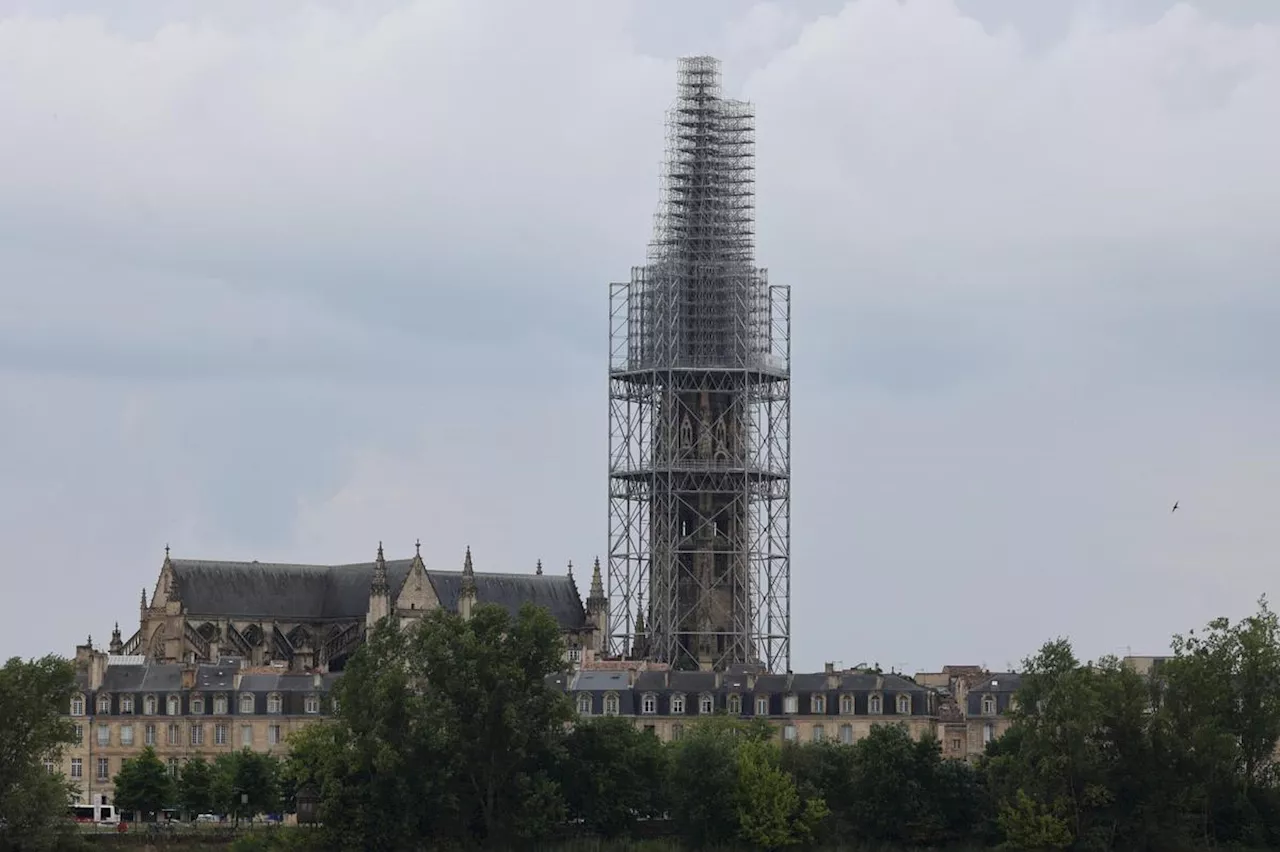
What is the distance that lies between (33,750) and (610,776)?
1741 centimetres

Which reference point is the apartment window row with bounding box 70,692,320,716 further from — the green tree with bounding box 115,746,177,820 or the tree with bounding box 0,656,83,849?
the tree with bounding box 0,656,83,849

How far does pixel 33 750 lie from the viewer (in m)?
102

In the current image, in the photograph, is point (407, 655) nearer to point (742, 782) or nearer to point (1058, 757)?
point (742, 782)

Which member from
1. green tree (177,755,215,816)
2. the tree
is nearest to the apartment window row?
green tree (177,755,215,816)

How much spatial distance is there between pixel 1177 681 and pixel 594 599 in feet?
156

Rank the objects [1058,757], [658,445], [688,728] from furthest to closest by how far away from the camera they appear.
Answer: [658,445] < [688,728] < [1058,757]

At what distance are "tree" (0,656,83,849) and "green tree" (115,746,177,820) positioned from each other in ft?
39.7

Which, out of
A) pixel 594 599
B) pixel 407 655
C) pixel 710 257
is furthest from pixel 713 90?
pixel 407 655

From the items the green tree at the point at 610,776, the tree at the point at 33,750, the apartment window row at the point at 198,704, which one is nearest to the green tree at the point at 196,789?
the tree at the point at 33,750

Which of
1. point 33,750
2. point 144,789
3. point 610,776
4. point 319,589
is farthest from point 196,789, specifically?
A: point 319,589

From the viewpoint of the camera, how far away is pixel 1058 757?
100938mm

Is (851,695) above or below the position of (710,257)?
below

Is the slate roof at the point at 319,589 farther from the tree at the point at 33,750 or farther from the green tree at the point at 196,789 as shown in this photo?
the tree at the point at 33,750

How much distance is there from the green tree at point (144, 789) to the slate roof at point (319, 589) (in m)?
23.8
